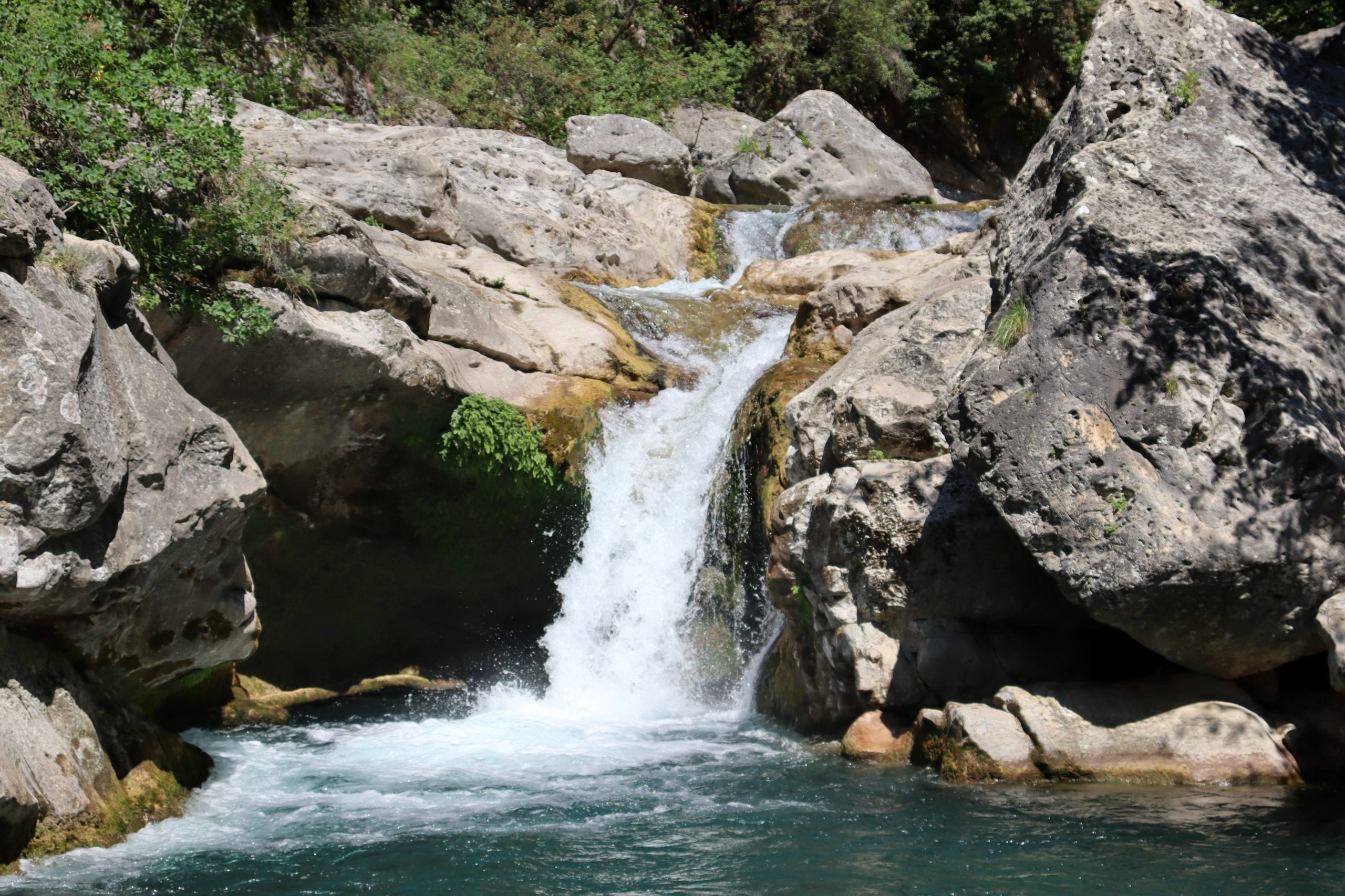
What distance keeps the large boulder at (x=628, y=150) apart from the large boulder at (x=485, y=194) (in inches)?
19.0

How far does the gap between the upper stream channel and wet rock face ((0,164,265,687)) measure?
51.2 inches

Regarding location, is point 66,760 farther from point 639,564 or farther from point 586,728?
point 639,564

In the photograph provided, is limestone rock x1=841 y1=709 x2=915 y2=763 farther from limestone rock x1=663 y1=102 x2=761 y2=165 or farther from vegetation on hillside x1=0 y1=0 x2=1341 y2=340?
limestone rock x1=663 y1=102 x2=761 y2=165

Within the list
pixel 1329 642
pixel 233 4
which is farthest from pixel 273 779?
pixel 233 4

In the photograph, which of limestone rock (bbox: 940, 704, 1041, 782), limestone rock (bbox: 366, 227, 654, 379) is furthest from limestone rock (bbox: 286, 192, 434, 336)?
limestone rock (bbox: 940, 704, 1041, 782)

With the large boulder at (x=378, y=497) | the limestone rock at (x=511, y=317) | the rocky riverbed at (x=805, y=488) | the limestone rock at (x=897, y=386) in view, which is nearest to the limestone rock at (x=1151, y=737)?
the rocky riverbed at (x=805, y=488)

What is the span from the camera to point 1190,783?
7082 mm

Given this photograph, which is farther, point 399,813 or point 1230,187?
point 1230,187

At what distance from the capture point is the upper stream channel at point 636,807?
18.5 ft

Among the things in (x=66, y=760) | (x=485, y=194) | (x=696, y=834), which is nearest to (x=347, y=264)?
(x=66, y=760)

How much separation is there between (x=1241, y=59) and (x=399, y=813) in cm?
884

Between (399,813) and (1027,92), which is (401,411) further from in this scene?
(1027,92)

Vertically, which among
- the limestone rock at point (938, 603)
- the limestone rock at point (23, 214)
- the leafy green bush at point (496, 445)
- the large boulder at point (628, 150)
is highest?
the large boulder at point (628, 150)

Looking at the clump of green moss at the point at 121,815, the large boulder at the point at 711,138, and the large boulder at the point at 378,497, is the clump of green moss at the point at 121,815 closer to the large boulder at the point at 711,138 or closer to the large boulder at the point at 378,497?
the large boulder at the point at 378,497
